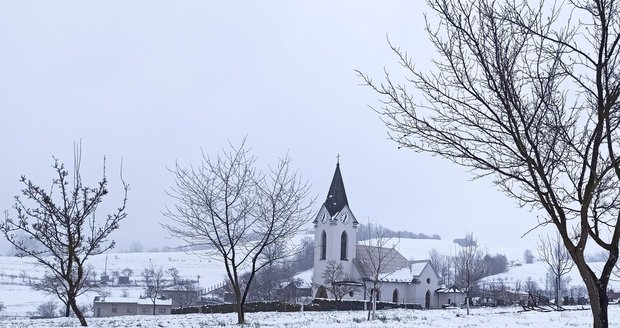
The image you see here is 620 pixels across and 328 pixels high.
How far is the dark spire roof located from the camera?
76.3m

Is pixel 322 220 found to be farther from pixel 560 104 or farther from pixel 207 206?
pixel 560 104

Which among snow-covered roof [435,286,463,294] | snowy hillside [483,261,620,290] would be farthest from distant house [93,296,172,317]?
snowy hillside [483,261,620,290]

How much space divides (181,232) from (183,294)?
78945 millimetres

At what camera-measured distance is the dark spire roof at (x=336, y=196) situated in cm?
7631

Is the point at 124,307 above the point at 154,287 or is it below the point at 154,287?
below

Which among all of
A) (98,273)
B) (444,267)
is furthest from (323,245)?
(98,273)

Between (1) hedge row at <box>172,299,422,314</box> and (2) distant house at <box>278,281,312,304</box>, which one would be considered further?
(2) distant house at <box>278,281,312,304</box>

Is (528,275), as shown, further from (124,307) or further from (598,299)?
(598,299)

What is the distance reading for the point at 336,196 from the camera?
77.0 m

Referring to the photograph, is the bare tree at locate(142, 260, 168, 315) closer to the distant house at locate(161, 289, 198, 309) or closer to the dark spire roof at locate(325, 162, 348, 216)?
the distant house at locate(161, 289, 198, 309)

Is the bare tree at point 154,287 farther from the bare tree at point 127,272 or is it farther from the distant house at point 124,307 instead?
the bare tree at point 127,272

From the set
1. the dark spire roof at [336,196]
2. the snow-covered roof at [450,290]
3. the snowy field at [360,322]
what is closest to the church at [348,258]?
the dark spire roof at [336,196]

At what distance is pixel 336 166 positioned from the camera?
254 ft

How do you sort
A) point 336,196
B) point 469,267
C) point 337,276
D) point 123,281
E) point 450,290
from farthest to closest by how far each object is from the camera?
point 123,281
point 450,290
point 336,196
point 337,276
point 469,267
